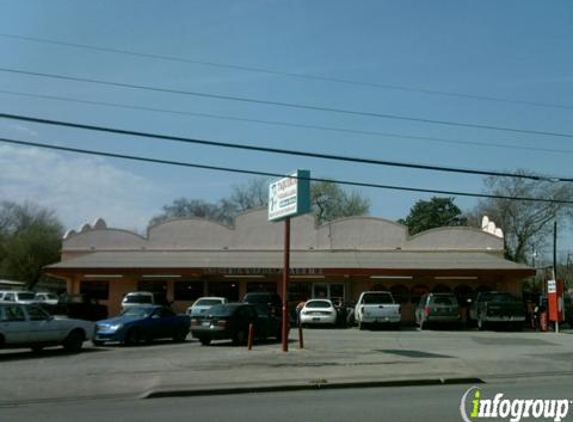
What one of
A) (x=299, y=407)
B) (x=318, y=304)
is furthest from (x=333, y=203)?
(x=299, y=407)

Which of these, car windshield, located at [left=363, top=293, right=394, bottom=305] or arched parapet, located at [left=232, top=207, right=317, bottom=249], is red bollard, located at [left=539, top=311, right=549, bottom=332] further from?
arched parapet, located at [left=232, top=207, right=317, bottom=249]

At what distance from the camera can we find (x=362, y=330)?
33281mm

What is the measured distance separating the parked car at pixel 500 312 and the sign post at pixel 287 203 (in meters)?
14.3

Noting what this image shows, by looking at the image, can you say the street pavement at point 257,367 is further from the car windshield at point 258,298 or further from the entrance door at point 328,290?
the entrance door at point 328,290

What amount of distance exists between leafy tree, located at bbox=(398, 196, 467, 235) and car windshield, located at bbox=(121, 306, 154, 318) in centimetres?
5713

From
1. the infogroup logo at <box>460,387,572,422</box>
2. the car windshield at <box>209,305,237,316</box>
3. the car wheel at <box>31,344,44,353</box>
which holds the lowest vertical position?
the car wheel at <box>31,344,44,353</box>

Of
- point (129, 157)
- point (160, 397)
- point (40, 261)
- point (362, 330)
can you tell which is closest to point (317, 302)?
point (362, 330)

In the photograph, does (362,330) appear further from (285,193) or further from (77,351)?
(77,351)

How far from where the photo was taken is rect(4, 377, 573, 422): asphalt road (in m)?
10.4

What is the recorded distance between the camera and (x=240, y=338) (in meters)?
24.0

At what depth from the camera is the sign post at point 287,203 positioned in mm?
21469

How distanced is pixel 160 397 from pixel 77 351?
9312 mm

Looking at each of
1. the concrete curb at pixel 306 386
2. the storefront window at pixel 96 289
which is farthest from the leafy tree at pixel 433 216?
the concrete curb at pixel 306 386

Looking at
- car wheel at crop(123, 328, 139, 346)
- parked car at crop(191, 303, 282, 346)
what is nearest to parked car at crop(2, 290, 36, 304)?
car wheel at crop(123, 328, 139, 346)
